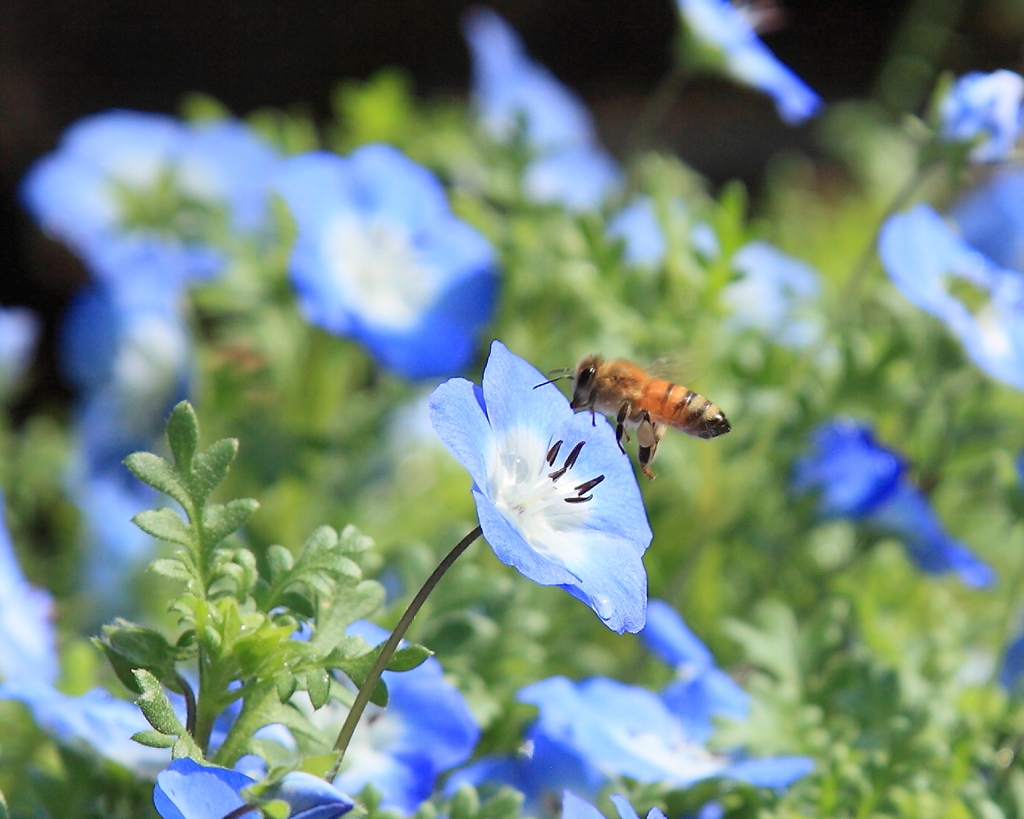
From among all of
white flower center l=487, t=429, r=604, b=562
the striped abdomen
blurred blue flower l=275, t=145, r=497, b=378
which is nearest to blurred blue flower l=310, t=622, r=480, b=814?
white flower center l=487, t=429, r=604, b=562

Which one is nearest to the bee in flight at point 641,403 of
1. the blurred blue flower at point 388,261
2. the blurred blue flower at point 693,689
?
the blurred blue flower at point 693,689

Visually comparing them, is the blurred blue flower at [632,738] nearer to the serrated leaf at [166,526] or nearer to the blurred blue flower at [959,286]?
the serrated leaf at [166,526]

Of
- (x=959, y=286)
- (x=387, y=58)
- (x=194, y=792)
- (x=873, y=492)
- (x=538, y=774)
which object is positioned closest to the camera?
(x=194, y=792)

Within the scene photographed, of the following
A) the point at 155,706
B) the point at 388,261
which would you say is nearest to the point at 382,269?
the point at 388,261

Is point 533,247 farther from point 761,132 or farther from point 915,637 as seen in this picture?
point 761,132

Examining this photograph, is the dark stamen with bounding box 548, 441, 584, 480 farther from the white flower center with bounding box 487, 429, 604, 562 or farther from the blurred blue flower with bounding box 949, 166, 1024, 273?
the blurred blue flower with bounding box 949, 166, 1024, 273

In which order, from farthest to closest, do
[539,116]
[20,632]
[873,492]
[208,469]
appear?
[539,116], [873,492], [20,632], [208,469]

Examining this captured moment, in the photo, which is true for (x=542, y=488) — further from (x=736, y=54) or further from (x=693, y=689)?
(x=736, y=54)
